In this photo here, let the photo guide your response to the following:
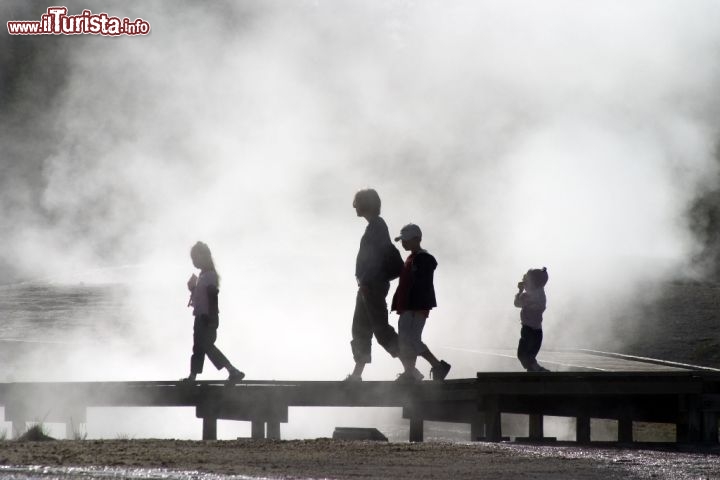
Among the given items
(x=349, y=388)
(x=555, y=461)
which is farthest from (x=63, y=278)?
(x=555, y=461)

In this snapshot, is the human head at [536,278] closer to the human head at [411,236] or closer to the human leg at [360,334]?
the human head at [411,236]

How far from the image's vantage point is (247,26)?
2864 inches

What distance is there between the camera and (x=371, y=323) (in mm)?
13391

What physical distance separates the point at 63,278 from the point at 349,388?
37.8 m

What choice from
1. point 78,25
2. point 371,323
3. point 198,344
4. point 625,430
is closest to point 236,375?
point 198,344

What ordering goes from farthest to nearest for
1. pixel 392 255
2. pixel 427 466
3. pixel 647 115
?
pixel 647 115 → pixel 392 255 → pixel 427 466

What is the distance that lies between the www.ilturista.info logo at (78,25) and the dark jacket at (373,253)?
56.1m

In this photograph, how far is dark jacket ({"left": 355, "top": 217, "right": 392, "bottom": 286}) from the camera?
13234 mm

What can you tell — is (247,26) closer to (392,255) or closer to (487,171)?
(487,171)

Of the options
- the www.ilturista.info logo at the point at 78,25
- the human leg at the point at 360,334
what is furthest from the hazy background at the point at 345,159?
the human leg at the point at 360,334

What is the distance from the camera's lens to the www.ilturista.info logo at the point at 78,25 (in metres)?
69.1

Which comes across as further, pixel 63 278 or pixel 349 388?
pixel 63 278

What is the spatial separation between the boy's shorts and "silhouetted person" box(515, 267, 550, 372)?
1.85m

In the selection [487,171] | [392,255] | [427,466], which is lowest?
[427,466]
